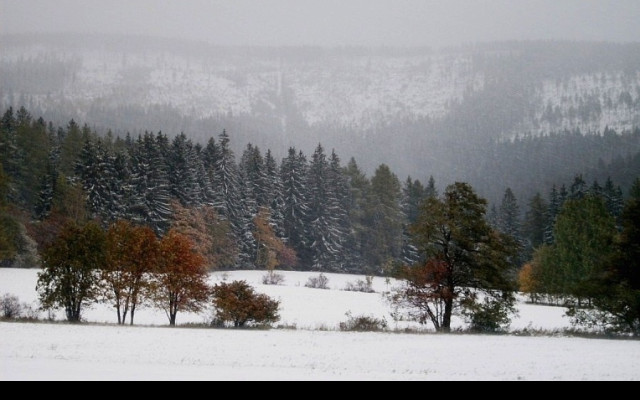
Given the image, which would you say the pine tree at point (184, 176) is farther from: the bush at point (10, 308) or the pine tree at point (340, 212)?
the bush at point (10, 308)

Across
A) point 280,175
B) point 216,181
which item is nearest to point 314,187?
point 280,175

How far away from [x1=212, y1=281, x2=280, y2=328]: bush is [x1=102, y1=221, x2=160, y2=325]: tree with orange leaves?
4933 mm

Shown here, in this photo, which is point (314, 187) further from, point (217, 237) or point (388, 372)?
point (388, 372)

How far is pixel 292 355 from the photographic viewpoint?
21453 mm

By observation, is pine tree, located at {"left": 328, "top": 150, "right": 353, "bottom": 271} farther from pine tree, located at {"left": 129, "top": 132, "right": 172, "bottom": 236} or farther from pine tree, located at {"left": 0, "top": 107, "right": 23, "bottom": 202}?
pine tree, located at {"left": 0, "top": 107, "right": 23, "bottom": 202}

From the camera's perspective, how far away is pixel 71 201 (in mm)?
60156

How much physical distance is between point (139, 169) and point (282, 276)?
22561mm

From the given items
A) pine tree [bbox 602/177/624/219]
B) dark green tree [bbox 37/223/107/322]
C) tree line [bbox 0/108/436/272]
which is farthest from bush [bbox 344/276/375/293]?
pine tree [bbox 602/177/624/219]

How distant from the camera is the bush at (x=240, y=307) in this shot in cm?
3051

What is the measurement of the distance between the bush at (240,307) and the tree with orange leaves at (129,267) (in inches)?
194

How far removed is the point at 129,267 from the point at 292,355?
15.8 m

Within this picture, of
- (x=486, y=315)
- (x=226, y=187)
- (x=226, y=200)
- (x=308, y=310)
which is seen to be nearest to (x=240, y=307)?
(x=308, y=310)

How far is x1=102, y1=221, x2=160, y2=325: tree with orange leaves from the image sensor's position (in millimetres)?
32281

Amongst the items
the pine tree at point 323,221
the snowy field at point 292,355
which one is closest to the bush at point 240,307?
the snowy field at point 292,355
